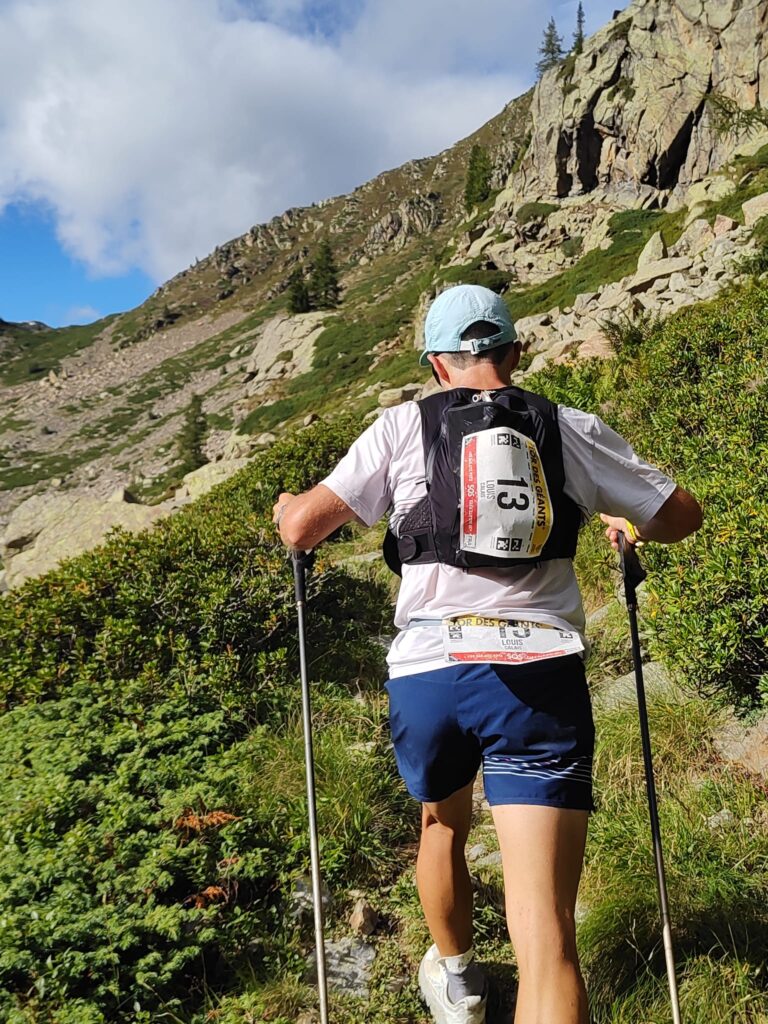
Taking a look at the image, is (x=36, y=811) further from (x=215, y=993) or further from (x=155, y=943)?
(x=215, y=993)

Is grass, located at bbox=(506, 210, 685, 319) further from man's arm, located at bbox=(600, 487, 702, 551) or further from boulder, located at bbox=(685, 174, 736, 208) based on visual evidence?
man's arm, located at bbox=(600, 487, 702, 551)

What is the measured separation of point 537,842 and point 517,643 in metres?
0.50

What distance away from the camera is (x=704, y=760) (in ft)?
11.0

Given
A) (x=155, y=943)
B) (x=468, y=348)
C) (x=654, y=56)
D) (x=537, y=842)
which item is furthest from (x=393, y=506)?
(x=654, y=56)

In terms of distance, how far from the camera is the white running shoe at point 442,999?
239cm

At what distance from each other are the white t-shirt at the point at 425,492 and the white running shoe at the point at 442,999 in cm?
130

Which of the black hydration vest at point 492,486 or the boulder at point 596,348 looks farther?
the boulder at point 596,348

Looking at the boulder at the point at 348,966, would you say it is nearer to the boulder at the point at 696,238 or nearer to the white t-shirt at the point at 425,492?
the white t-shirt at the point at 425,492

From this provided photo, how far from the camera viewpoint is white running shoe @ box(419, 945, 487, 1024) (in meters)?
2.39

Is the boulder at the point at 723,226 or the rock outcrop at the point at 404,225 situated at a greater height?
the rock outcrop at the point at 404,225

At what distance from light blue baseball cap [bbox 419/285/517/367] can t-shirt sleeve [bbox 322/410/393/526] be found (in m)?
0.29

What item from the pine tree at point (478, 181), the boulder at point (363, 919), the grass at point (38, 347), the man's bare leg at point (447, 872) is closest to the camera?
the man's bare leg at point (447, 872)

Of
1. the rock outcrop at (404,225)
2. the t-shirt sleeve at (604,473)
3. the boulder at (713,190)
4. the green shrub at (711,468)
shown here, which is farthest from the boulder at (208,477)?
the rock outcrop at (404,225)

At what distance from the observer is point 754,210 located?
A: 20.5 metres
